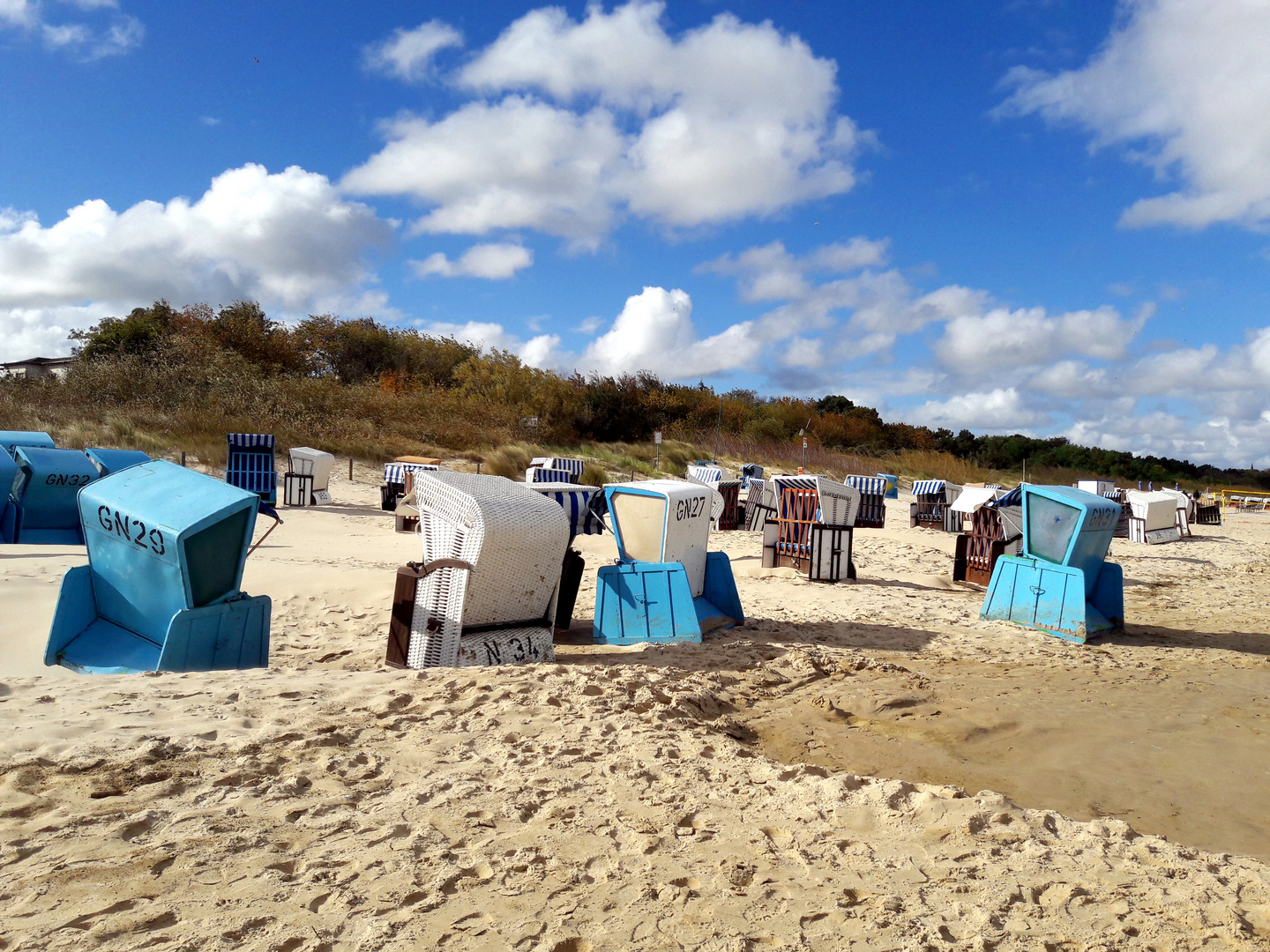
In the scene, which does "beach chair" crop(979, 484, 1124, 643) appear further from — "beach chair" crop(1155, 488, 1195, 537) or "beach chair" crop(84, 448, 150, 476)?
"beach chair" crop(1155, 488, 1195, 537)

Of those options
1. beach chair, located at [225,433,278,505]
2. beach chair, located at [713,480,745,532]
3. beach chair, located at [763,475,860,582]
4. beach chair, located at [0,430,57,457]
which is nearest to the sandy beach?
beach chair, located at [763,475,860,582]

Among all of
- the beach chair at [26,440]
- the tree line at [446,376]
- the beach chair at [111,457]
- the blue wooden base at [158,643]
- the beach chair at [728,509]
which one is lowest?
the blue wooden base at [158,643]

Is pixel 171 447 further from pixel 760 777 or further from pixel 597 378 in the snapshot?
pixel 597 378

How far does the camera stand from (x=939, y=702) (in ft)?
18.6

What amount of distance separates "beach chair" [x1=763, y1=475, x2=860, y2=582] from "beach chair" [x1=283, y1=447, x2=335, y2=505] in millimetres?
9999

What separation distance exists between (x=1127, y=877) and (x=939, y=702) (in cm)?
270

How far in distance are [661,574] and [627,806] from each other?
3565mm

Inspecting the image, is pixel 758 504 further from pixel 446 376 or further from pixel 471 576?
pixel 446 376

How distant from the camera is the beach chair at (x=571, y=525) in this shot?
6664mm

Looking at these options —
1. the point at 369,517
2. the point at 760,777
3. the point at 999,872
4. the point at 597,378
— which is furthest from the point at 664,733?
the point at 597,378

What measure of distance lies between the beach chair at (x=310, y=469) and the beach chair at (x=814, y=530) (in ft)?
32.8

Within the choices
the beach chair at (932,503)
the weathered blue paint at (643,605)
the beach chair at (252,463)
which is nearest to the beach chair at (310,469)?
the beach chair at (252,463)

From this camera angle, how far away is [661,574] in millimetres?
6887

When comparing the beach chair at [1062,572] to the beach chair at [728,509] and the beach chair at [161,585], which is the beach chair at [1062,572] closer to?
the beach chair at [161,585]
